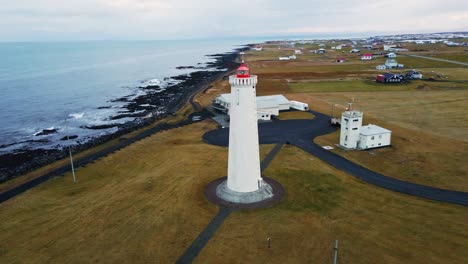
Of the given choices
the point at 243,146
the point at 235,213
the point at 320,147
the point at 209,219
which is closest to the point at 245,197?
the point at 235,213

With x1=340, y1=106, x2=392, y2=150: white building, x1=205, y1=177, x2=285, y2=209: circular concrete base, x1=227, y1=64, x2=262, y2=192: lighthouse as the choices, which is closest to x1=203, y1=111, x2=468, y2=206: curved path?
x1=340, y1=106, x2=392, y2=150: white building

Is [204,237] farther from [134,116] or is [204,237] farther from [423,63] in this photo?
[423,63]

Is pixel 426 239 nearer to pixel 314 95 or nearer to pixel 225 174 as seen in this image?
pixel 225 174

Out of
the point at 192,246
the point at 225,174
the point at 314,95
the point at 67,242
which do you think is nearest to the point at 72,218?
the point at 67,242

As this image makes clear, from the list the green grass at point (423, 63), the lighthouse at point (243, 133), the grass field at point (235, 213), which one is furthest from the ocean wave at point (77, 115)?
the green grass at point (423, 63)

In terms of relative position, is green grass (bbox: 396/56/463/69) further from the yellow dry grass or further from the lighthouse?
the lighthouse

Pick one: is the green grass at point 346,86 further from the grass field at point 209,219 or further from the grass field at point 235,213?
the grass field at point 209,219
